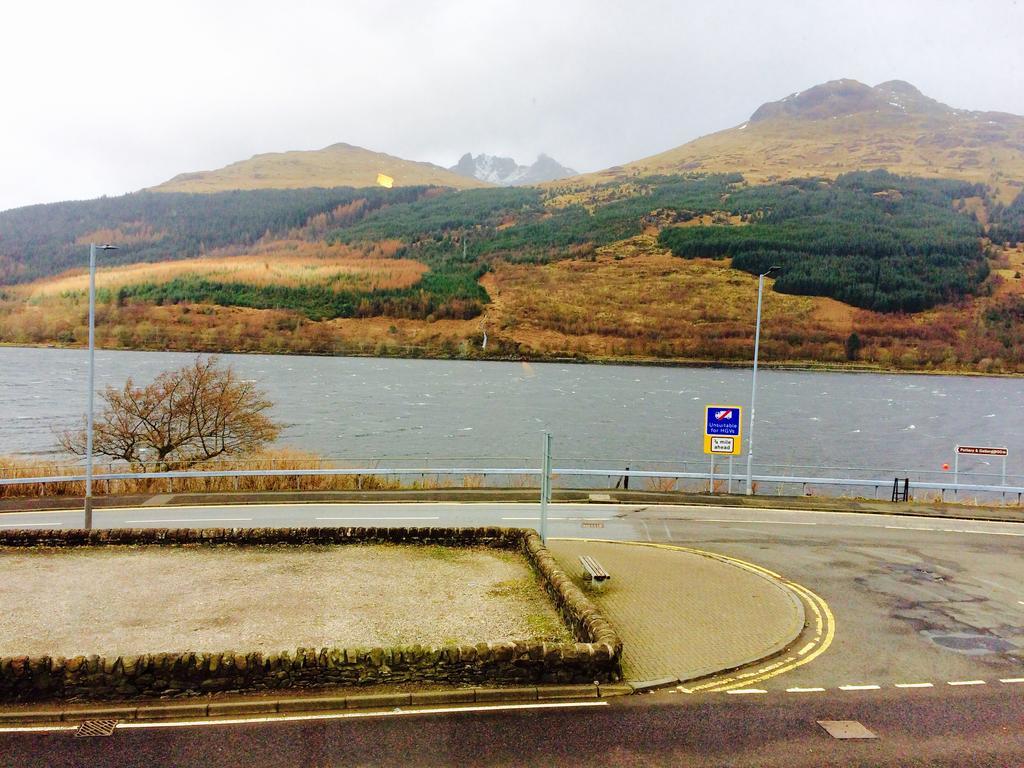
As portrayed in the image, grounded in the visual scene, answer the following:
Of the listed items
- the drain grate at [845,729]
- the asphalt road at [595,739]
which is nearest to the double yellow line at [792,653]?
the asphalt road at [595,739]

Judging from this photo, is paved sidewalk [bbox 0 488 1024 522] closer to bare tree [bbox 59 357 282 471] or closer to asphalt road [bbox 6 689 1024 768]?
bare tree [bbox 59 357 282 471]

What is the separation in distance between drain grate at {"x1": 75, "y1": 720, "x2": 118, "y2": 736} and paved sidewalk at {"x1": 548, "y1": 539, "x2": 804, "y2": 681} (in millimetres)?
7231

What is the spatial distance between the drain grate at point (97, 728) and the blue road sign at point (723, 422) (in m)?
24.6

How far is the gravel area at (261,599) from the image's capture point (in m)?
11.5

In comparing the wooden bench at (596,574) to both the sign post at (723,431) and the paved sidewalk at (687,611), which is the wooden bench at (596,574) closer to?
the paved sidewalk at (687,611)

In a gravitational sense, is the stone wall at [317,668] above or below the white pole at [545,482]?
below

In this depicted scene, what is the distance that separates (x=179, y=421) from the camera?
3497 centimetres

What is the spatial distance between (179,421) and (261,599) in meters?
24.8

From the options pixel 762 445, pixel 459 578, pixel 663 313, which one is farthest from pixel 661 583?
pixel 663 313

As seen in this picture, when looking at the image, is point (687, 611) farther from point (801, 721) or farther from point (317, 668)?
Answer: point (317, 668)

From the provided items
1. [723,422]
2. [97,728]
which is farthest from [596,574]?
[723,422]

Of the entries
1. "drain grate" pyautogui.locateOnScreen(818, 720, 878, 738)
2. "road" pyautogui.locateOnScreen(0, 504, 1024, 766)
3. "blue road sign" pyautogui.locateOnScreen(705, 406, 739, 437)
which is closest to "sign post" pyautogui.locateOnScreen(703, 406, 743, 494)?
"blue road sign" pyautogui.locateOnScreen(705, 406, 739, 437)

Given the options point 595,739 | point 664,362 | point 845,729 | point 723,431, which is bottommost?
point 595,739

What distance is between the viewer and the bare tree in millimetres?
33469
